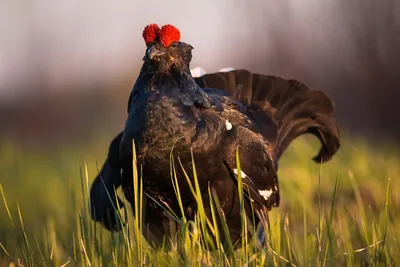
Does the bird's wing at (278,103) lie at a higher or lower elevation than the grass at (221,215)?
higher

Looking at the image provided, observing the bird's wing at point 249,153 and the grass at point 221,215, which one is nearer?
the grass at point 221,215

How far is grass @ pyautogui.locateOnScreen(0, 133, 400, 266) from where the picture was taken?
2.89 meters

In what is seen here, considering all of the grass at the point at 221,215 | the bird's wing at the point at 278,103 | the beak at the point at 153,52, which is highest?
the beak at the point at 153,52

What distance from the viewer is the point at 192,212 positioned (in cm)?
379

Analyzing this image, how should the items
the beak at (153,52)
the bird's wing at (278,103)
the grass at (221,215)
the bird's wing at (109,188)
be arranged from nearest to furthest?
the grass at (221,215), the beak at (153,52), the bird's wing at (109,188), the bird's wing at (278,103)

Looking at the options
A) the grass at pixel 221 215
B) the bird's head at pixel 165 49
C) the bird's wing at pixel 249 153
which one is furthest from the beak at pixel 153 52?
the grass at pixel 221 215

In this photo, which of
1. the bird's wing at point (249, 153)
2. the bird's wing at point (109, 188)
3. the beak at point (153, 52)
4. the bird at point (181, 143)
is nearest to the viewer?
the bird at point (181, 143)

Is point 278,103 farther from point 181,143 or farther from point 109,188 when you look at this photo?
point 181,143

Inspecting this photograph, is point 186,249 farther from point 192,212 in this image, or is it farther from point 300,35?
point 300,35

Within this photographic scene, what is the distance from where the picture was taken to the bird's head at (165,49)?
3.78m

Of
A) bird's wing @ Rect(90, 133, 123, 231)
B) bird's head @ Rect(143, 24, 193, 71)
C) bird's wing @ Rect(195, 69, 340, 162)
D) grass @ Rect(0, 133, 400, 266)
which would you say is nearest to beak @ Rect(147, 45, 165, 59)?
bird's head @ Rect(143, 24, 193, 71)

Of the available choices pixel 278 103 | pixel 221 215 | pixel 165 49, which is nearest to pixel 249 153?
pixel 165 49

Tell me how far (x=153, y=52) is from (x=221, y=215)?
1.18 m

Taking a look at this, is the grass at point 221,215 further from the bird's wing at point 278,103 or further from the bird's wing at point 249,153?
the bird's wing at point 278,103
